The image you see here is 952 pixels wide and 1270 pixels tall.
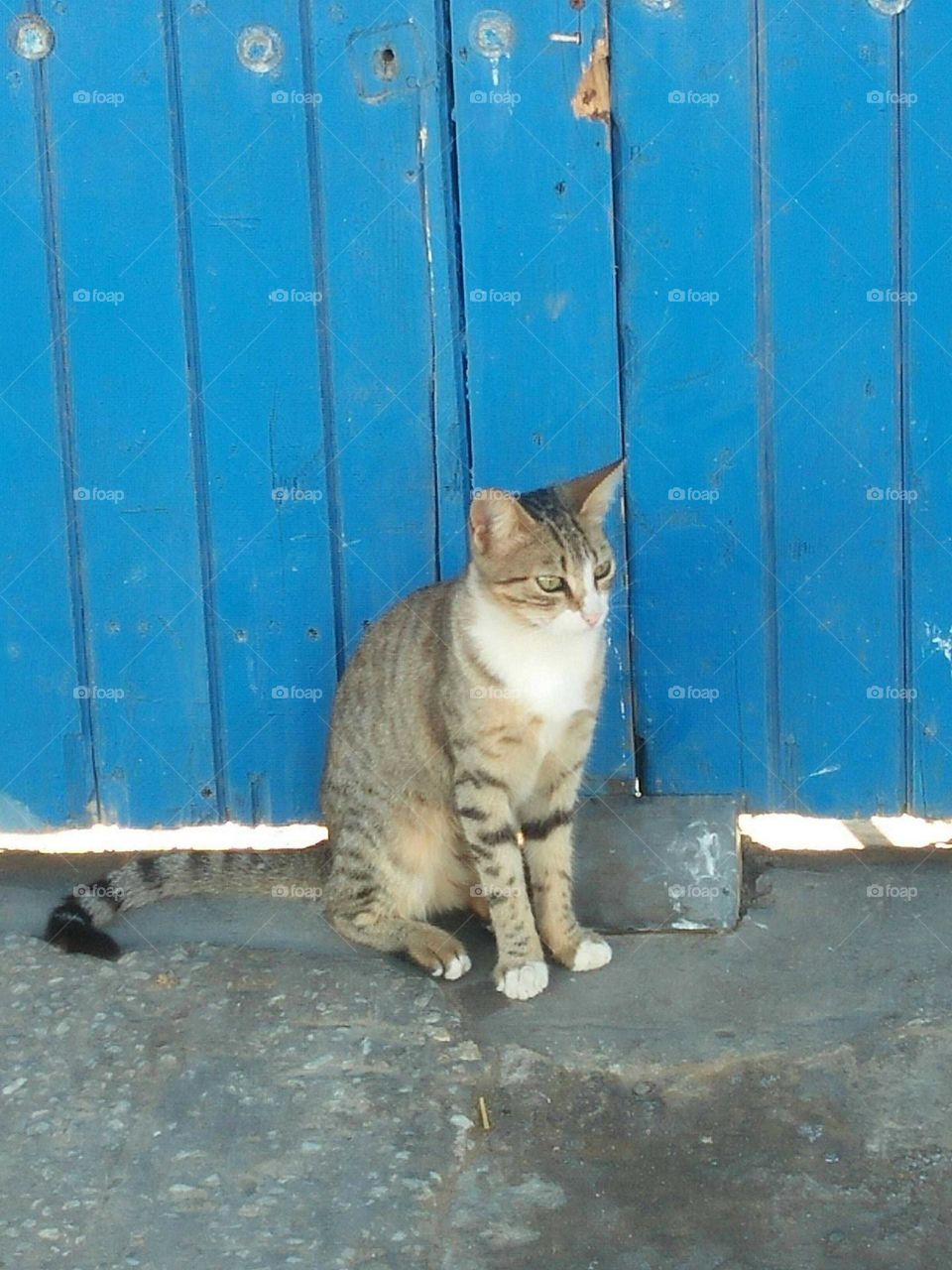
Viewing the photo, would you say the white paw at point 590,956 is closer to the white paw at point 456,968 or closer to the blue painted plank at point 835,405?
the white paw at point 456,968

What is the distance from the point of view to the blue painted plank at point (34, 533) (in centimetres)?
405

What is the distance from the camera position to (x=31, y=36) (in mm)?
3973

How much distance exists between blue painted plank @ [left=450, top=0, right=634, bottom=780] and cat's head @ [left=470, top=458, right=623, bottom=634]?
44 centimetres

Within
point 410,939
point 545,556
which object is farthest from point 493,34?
point 410,939

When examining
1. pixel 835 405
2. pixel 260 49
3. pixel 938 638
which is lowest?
pixel 938 638

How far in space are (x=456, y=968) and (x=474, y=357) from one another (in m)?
1.48

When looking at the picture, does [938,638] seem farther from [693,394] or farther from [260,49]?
[260,49]

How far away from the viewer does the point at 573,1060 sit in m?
3.45

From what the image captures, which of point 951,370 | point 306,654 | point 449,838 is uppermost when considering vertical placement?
point 951,370

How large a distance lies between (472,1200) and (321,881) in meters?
1.27

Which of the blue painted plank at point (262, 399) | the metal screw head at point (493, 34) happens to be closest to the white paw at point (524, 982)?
the blue painted plank at point (262, 399)

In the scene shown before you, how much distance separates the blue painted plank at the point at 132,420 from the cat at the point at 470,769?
1.26 feet

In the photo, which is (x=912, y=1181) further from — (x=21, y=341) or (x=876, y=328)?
(x=21, y=341)

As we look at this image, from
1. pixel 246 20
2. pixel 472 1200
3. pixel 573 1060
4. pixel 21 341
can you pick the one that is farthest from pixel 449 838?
pixel 246 20
